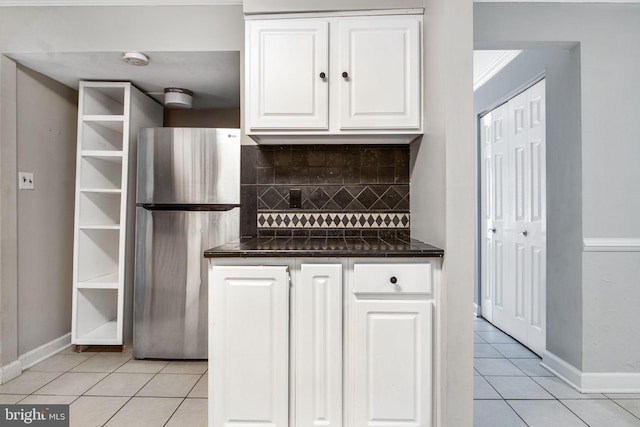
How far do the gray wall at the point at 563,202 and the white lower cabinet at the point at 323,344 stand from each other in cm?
130

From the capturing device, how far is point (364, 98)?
75.7 inches

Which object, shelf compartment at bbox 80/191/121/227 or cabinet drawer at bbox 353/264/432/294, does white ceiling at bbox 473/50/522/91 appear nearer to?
cabinet drawer at bbox 353/264/432/294

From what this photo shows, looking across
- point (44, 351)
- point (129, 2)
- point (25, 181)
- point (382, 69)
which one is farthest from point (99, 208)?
point (382, 69)

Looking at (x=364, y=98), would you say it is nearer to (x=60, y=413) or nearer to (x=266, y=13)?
(x=266, y=13)

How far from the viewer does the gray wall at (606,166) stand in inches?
85.9

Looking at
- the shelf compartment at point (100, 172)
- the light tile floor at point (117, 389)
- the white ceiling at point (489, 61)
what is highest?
the white ceiling at point (489, 61)

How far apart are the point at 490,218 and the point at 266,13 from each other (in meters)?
2.84

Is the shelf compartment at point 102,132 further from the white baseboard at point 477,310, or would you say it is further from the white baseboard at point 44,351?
the white baseboard at point 477,310

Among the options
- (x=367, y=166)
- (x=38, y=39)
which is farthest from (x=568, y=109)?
(x=38, y=39)

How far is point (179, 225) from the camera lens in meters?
2.62

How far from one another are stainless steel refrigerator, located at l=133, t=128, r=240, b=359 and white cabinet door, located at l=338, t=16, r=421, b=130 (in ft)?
3.40

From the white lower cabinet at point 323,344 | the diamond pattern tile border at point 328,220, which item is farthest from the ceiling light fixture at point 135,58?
the white lower cabinet at point 323,344

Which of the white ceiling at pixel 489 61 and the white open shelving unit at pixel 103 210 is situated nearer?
the white open shelving unit at pixel 103 210

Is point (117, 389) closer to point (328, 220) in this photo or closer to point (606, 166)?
point (328, 220)
